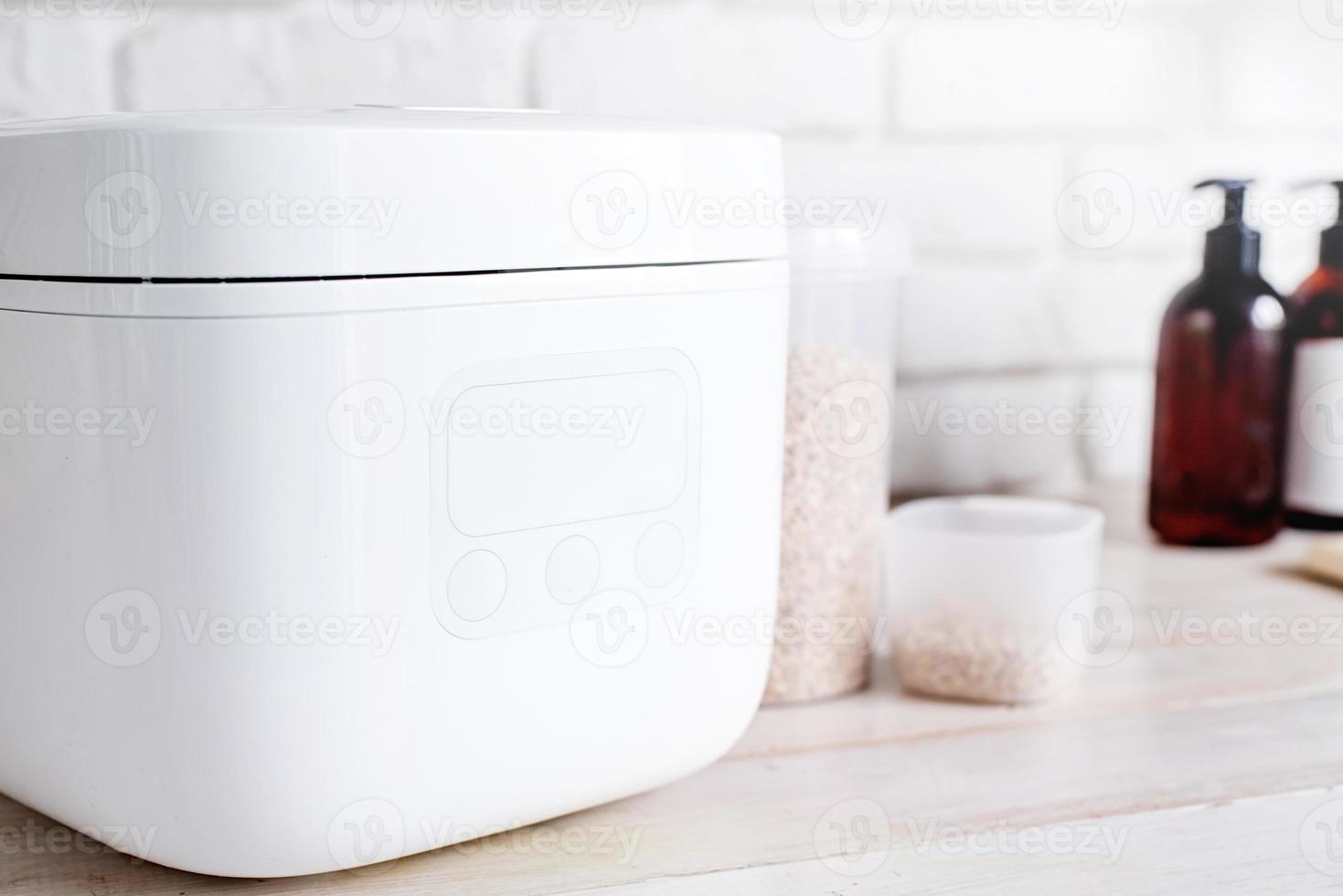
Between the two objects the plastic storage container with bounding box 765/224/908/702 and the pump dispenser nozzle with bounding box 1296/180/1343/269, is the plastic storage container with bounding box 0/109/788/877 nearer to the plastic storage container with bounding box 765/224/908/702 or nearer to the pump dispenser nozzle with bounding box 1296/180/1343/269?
the plastic storage container with bounding box 765/224/908/702

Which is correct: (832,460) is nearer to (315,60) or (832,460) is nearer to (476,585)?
(476,585)

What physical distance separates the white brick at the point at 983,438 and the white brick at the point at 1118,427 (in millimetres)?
17

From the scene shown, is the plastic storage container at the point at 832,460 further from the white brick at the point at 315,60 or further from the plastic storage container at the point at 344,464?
the white brick at the point at 315,60

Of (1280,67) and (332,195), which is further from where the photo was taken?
(1280,67)

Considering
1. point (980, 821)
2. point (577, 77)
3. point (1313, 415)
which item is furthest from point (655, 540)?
point (1313, 415)

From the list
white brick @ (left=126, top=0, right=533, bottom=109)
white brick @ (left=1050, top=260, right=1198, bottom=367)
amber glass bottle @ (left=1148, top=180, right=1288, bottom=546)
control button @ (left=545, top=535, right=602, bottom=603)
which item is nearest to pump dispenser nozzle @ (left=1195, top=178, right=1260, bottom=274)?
amber glass bottle @ (left=1148, top=180, right=1288, bottom=546)

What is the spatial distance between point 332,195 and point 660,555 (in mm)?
164

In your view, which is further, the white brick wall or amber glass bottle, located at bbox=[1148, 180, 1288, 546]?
amber glass bottle, located at bbox=[1148, 180, 1288, 546]

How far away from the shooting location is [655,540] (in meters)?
0.45

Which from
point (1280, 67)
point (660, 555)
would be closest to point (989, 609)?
point (660, 555)

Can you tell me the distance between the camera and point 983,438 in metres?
0.91

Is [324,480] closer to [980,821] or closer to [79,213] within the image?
[79,213]

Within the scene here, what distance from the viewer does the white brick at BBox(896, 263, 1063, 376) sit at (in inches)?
34.4

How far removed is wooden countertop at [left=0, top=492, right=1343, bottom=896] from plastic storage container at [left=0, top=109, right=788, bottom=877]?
0.02 metres
